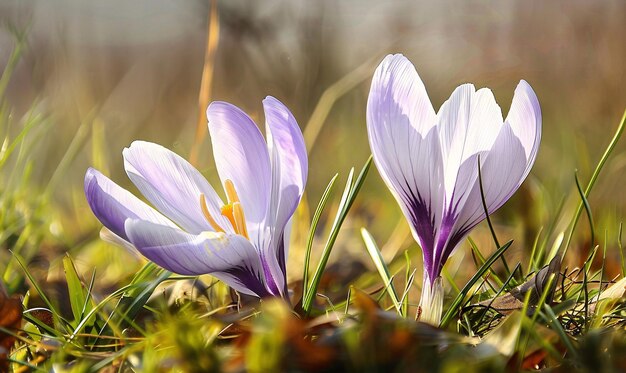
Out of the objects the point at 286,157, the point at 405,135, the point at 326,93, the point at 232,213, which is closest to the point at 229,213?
the point at 232,213

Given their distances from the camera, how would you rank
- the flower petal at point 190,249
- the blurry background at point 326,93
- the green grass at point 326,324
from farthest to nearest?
1. the blurry background at point 326,93
2. the flower petal at point 190,249
3. the green grass at point 326,324

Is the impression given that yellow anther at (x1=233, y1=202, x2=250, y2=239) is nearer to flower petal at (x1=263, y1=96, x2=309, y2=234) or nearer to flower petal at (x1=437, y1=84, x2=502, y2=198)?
flower petal at (x1=263, y1=96, x2=309, y2=234)

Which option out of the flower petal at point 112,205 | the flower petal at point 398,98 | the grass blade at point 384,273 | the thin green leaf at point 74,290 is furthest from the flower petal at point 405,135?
the thin green leaf at point 74,290

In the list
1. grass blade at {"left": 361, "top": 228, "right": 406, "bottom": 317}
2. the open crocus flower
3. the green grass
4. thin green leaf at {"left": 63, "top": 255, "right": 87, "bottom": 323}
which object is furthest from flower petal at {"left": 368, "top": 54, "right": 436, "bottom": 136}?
thin green leaf at {"left": 63, "top": 255, "right": 87, "bottom": 323}

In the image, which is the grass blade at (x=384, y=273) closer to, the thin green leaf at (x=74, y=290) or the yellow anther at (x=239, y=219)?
the yellow anther at (x=239, y=219)

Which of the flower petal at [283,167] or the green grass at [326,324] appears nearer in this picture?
the green grass at [326,324]
